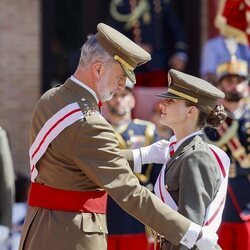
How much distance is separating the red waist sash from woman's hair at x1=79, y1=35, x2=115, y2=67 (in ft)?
2.01

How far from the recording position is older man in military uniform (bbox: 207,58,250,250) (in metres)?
6.31

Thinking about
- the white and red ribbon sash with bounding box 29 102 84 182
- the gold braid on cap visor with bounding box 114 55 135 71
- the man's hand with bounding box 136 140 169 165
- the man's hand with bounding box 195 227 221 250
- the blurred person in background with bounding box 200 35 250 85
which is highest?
the gold braid on cap visor with bounding box 114 55 135 71

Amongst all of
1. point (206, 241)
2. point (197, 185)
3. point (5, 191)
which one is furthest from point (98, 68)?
point (5, 191)

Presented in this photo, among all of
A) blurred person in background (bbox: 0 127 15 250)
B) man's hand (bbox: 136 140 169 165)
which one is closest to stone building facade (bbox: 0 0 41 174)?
blurred person in background (bbox: 0 127 15 250)

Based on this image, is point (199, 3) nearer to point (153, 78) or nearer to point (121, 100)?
point (153, 78)

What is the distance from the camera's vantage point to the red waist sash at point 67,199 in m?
4.44

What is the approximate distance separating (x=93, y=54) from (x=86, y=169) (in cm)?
56

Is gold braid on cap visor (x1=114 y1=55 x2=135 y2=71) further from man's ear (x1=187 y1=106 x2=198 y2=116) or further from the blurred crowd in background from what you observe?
the blurred crowd in background

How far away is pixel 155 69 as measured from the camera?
9477mm

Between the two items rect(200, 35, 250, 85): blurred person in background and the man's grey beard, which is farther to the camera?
rect(200, 35, 250, 85): blurred person in background

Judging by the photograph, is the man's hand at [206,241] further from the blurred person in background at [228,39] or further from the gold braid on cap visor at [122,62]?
the blurred person in background at [228,39]

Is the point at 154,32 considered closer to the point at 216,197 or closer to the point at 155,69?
the point at 155,69

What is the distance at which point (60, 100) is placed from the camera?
450 cm

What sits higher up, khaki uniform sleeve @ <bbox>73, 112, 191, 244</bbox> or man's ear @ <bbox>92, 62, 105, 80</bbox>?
man's ear @ <bbox>92, 62, 105, 80</bbox>
